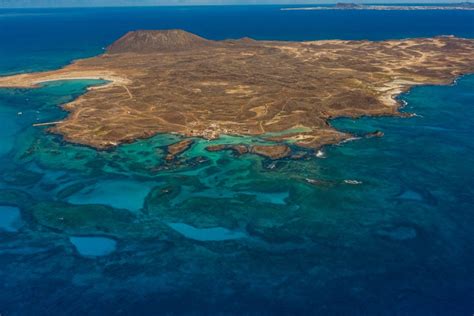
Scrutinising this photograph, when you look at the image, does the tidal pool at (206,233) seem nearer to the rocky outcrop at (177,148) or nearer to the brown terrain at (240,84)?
the rocky outcrop at (177,148)

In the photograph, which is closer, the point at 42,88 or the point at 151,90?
the point at 151,90

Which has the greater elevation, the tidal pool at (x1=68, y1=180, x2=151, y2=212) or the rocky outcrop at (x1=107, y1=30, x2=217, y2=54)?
the rocky outcrop at (x1=107, y1=30, x2=217, y2=54)

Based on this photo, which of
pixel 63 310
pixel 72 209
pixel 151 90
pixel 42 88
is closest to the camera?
pixel 63 310

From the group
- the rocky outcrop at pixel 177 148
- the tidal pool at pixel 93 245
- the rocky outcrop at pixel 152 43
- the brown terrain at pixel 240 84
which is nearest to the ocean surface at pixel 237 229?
the tidal pool at pixel 93 245

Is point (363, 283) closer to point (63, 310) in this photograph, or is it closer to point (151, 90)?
point (63, 310)

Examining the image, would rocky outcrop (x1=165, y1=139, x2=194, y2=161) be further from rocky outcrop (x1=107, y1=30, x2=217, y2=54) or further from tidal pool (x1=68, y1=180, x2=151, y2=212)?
rocky outcrop (x1=107, y1=30, x2=217, y2=54)

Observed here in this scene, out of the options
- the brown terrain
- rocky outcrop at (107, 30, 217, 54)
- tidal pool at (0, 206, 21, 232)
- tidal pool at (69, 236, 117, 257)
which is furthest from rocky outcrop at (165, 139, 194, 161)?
rocky outcrop at (107, 30, 217, 54)

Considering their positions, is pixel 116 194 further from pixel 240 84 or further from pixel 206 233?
pixel 240 84

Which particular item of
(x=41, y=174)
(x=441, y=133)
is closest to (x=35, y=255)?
(x=41, y=174)
